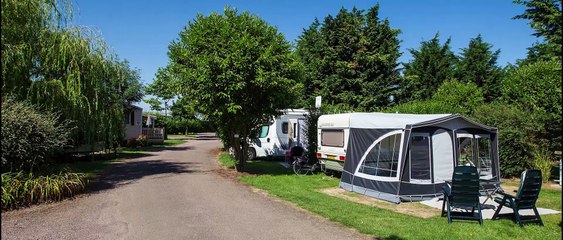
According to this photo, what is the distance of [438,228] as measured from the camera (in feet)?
23.9

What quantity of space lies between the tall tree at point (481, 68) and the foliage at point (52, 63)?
32.2 meters

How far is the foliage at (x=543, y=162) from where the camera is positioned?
13891mm

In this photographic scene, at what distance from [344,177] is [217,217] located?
5.32 m

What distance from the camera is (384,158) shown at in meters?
11.1

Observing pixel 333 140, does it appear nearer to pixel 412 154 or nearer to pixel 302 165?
pixel 302 165

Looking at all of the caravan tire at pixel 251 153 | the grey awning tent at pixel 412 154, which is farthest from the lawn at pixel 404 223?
the caravan tire at pixel 251 153

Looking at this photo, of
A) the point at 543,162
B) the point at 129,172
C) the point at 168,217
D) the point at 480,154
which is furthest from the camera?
the point at 129,172

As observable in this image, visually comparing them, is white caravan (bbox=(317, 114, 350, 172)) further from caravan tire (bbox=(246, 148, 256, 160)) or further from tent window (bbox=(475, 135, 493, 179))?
caravan tire (bbox=(246, 148, 256, 160))

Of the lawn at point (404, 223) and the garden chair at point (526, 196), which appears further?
the garden chair at point (526, 196)

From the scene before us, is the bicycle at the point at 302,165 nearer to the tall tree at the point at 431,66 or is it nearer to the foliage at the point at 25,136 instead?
the foliage at the point at 25,136

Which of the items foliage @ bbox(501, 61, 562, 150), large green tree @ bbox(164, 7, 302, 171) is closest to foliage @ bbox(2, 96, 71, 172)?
large green tree @ bbox(164, 7, 302, 171)

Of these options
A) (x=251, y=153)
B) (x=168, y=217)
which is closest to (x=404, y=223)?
(x=168, y=217)

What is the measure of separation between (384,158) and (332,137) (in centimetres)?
340

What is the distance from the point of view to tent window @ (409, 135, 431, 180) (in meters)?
10.5
